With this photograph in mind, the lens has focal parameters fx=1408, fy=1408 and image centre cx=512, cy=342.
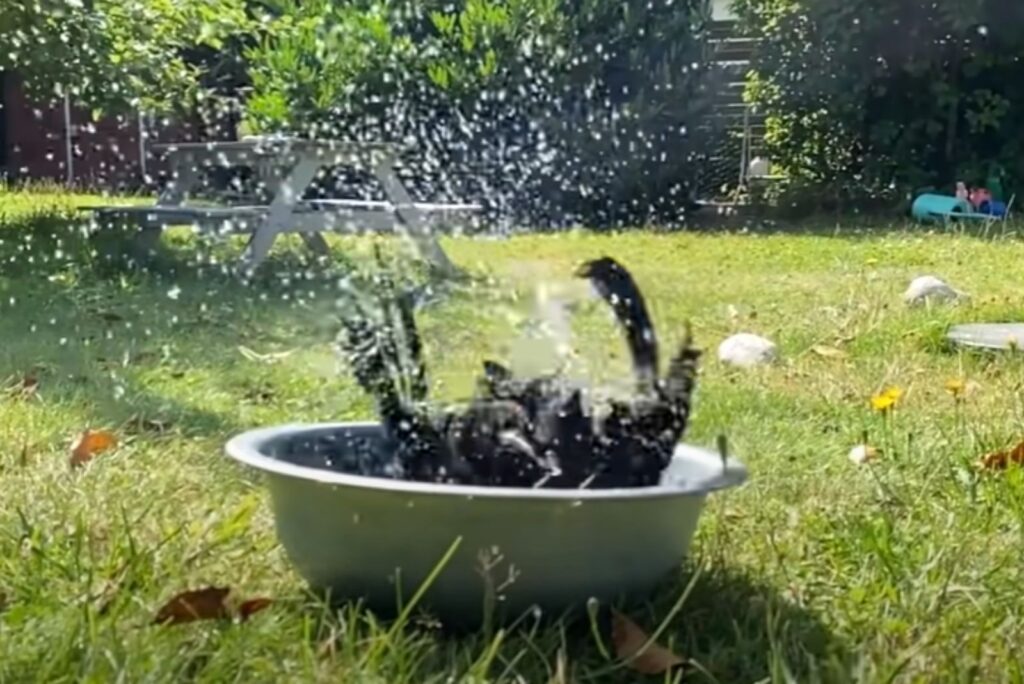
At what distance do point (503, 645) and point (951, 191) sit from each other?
310 cm

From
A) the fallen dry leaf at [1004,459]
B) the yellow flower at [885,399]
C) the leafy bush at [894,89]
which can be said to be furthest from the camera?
the leafy bush at [894,89]

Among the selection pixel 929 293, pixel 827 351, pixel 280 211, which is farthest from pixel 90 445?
pixel 280 211

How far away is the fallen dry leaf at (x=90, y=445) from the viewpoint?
3.06 feet

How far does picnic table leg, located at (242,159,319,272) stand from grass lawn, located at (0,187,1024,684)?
0.66 metres

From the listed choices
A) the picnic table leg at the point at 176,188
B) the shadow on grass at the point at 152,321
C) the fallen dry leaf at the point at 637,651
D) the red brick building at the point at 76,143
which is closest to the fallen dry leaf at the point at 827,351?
the shadow on grass at the point at 152,321

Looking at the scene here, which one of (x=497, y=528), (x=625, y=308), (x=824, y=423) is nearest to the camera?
(x=497, y=528)

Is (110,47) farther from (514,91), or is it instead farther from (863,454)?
(863,454)

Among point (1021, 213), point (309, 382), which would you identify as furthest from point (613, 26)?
point (1021, 213)

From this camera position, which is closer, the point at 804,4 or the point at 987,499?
the point at 987,499

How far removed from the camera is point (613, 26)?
1.96m

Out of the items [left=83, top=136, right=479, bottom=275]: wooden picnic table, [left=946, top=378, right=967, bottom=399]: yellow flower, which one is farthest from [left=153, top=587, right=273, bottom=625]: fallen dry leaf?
[left=83, top=136, right=479, bottom=275]: wooden picnic table

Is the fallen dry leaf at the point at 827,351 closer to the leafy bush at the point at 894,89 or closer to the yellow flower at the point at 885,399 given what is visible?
the yellow flower at the point at 885,399

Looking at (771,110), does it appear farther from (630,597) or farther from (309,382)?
(630,597)

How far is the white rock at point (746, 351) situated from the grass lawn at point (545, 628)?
0.8 inches
